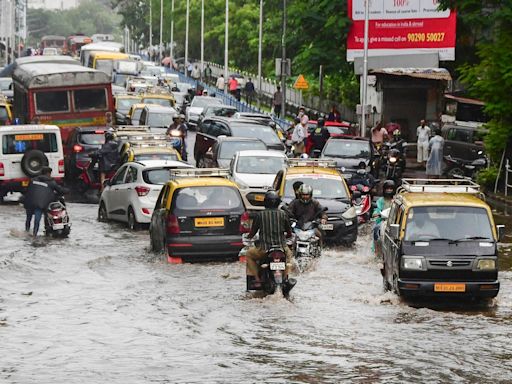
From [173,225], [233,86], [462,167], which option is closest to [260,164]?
[173,225]

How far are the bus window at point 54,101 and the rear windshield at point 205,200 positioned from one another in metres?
18.8

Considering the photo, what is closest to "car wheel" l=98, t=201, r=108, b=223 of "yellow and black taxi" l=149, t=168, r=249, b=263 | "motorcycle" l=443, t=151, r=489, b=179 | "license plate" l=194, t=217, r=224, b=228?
"yellow and black taxi" l=149, t=168, r=249, b=263

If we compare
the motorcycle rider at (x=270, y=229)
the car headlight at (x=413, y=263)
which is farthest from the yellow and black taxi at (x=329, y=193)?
the car headlight at (x=413, y=263)

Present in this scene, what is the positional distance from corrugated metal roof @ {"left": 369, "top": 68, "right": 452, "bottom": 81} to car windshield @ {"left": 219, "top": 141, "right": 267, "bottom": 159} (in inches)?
743

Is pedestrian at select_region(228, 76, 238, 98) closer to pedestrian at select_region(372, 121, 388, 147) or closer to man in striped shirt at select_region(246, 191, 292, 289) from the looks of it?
pedestrian at select_region(372, 121, 388, 147)

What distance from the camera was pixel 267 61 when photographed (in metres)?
104

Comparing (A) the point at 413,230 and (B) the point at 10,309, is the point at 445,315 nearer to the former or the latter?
(A) the point at 413,230

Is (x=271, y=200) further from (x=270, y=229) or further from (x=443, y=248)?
(x=443, y=248)

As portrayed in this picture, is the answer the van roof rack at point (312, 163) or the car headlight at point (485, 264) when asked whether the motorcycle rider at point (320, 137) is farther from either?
the car headlight at point (485, 264)

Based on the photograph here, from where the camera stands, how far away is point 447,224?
18812 mm

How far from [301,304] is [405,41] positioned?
36155 millimetres

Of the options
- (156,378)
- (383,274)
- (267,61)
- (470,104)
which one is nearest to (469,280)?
(383,274)

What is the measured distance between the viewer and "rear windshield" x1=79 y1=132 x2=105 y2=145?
1480 inches

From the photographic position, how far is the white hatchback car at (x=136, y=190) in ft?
91.7
